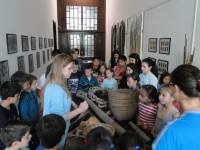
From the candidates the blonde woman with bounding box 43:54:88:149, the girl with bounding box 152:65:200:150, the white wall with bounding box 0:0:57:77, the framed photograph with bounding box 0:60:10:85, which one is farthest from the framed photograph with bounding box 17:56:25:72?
the girl with bounding box 152:65:200:150

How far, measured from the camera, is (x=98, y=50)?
10852 mm

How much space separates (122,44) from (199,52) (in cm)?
407

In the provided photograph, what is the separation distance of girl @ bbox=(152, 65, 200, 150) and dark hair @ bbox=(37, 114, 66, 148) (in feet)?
2.40

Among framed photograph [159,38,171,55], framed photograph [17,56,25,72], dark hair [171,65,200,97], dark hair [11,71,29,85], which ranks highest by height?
framed photograph [159,38,171,55]

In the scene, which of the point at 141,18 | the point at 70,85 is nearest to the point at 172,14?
the point at 141,18

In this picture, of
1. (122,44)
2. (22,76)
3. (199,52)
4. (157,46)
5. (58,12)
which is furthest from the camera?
(58,12)

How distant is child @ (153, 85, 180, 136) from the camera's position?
1762mm

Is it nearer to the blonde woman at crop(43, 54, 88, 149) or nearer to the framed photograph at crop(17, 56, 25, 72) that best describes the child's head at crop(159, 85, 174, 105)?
the blonde woman at crop(43, 54, 88, 149)

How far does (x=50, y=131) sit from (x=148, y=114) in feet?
3.38

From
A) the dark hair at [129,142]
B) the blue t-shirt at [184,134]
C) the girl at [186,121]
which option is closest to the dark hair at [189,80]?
the girl at [186,121]

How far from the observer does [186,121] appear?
973 mm

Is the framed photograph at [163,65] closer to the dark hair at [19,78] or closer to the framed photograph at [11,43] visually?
the dark hair at [19,78]

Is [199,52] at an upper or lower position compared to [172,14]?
lower

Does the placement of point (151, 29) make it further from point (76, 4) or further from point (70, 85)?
point (76, 4)
